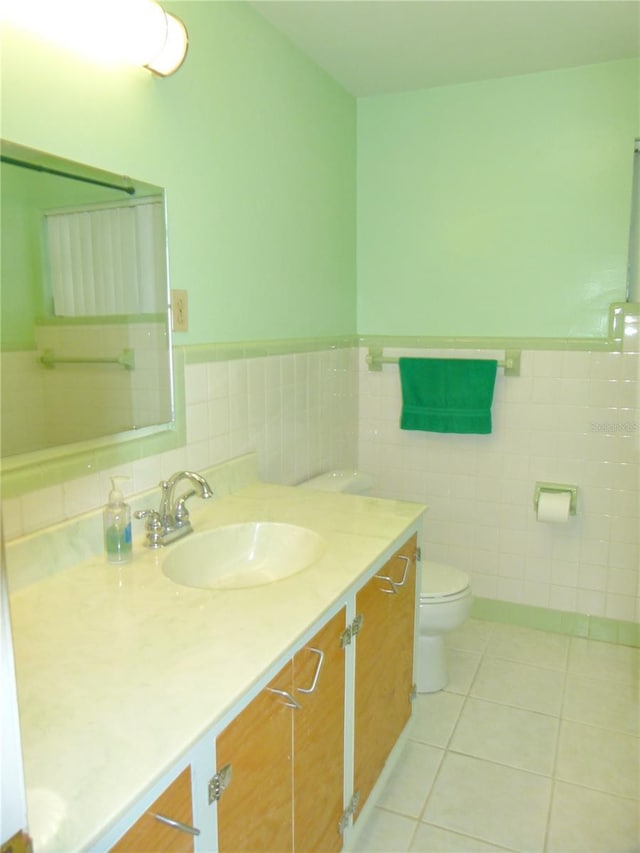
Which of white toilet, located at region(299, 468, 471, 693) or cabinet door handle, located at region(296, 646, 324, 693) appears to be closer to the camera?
cabinet door handle, located at region(296, 646, 324, 693)

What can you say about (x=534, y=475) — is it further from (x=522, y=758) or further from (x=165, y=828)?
(x=165, y=828)

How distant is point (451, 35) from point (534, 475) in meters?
1.77

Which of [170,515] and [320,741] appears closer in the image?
[320,741]

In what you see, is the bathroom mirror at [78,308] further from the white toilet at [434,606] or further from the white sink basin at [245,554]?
the white toilet at [434,606]

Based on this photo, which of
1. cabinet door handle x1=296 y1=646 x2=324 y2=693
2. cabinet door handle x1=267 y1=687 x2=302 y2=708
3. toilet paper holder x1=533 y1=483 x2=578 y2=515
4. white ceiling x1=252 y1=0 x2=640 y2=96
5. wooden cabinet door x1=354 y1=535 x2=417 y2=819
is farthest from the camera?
toilet paper holder x1=533 y1=483 x2=578 y2=515

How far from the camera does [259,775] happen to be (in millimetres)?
1061

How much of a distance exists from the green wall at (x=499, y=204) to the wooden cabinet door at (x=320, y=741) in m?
1.85

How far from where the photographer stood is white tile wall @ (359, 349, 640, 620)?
260cm

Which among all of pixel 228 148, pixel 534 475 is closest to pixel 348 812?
pixel 534 475

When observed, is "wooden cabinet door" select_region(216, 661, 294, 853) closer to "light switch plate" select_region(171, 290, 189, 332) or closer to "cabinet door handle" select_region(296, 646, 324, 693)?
"cabinet door handle" select_region(296, 646, 324, 693)

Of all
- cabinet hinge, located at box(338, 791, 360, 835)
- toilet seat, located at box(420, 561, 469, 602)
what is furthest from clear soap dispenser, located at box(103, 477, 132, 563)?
toilet seat, located at box(420, 561, 469, 602)

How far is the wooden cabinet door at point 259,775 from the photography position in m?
0.98

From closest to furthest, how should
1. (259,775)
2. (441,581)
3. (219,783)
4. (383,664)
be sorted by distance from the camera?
(219,783)
(259,775)
(383,664)
(441,581)

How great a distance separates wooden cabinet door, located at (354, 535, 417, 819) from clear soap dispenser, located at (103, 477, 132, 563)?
0.55m
